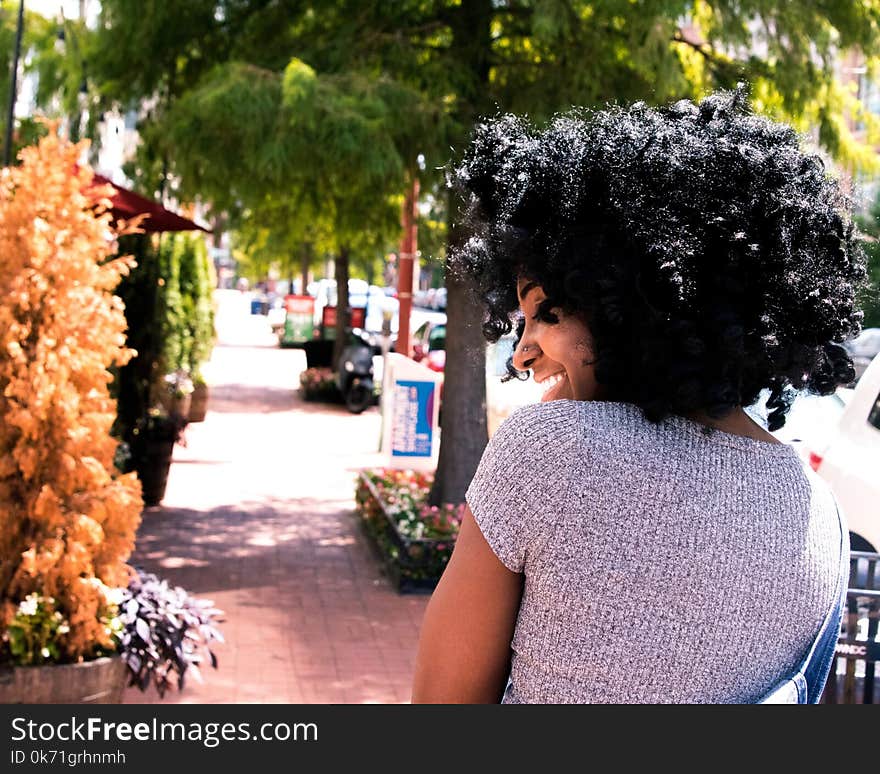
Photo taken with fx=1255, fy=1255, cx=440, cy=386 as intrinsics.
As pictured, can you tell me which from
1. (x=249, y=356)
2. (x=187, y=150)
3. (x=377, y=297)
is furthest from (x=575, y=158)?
(x=377, y=297)

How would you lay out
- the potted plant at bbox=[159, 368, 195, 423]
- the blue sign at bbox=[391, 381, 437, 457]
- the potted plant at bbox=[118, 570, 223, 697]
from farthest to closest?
the potted plant at bbox=[159, 368, 195, 423]
the blue sign at bbox=[391, 381, 437, 457]
the potted plant at bbox=[118, 570, 223, 697]

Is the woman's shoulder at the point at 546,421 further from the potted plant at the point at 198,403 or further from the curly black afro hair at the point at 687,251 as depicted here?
the potted plant at the point at 198,403

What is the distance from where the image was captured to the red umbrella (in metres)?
7.38

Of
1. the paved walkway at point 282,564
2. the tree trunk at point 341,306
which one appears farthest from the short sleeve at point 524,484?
the tree trunk at point 341,306

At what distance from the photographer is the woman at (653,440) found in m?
1.47

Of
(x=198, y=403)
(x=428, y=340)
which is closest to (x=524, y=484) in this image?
(x=198, y=403)

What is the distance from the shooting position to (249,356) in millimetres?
33062

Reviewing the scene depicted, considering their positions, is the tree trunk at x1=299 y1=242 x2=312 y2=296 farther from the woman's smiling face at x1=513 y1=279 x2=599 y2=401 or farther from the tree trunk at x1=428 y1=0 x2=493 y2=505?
the woman's smiling face at x1=513 y1=279 x2=599 y2=401

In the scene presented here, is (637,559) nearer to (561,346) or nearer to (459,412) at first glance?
(561,346)

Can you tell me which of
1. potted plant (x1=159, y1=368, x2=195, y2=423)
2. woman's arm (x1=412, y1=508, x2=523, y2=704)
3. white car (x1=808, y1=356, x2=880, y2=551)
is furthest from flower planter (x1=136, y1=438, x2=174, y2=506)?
woman's arm (x1=412, y1=508, x2=523, y2=704)

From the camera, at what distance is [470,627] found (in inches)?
60.1

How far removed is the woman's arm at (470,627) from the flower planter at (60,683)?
3351mm

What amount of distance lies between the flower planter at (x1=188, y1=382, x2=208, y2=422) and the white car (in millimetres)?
11482

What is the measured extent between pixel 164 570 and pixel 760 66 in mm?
5354
